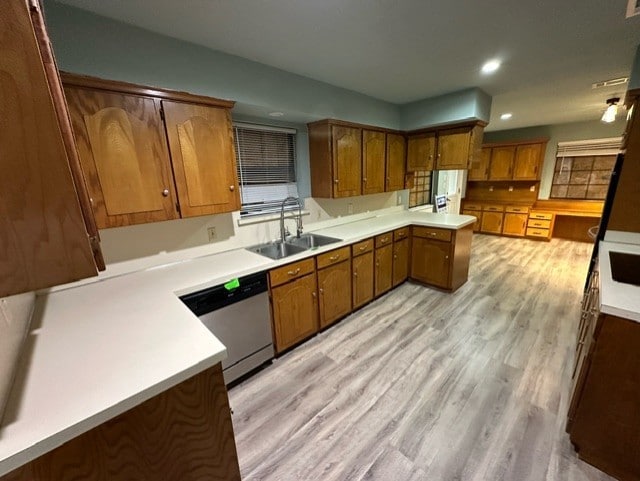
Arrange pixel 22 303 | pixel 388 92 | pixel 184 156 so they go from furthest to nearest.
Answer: pixel 388 92 < pixel 184 156 < pixel 22 303

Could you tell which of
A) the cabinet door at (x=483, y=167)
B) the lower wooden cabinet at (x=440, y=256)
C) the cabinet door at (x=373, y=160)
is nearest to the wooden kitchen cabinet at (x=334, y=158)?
the cabinet door at (x=373, y=160)

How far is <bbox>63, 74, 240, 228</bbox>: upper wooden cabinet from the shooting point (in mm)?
1398

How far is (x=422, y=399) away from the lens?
180 cm

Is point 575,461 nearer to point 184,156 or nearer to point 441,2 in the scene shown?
point 441,2

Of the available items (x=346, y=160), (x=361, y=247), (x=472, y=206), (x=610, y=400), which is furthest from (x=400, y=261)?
(x=472, y=206)

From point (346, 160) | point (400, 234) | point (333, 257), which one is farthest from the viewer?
point (400, 234)

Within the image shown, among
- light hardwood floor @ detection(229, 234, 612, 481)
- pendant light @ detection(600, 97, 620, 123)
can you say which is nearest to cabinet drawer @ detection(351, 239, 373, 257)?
light hardwood floor @ detection(229, 234, 612, 481)

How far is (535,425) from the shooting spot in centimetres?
159

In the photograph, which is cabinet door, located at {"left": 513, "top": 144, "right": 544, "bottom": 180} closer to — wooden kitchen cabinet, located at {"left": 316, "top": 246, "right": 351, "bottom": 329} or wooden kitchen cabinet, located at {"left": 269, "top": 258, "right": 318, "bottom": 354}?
wooden kitchen cabinet, located at {"left": 316, "top": 246, "right": 351, "bottom": 329}

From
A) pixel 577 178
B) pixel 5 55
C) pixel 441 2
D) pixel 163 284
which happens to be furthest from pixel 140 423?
pixel 577 178

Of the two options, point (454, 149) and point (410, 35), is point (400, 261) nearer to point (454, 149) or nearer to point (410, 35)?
point (454, 149)

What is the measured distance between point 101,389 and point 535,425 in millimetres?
2256

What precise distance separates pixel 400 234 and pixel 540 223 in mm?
4126

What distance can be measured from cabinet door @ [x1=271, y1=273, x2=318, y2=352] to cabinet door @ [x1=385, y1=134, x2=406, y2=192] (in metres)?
1.87
